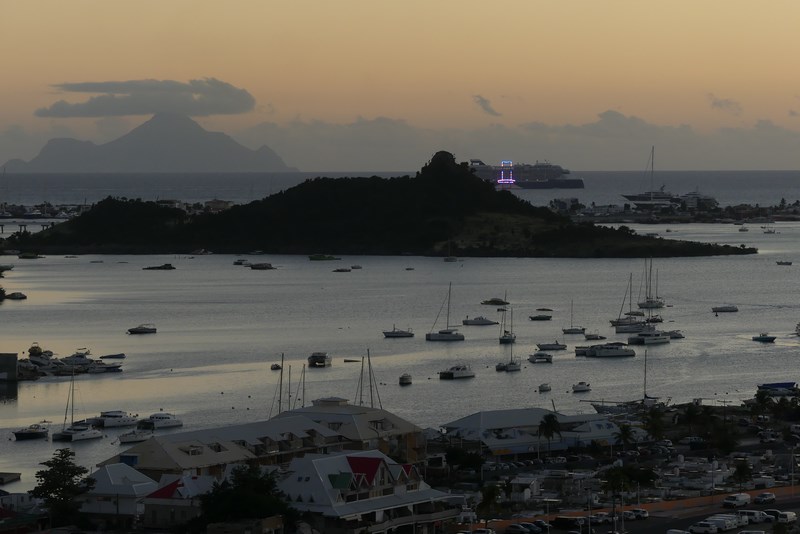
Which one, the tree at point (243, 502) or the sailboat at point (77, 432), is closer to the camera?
the tree at point (243, 502)

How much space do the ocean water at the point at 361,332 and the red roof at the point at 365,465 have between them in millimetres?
8536

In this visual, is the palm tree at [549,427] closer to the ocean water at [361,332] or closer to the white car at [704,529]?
the ocean water at [361,332]

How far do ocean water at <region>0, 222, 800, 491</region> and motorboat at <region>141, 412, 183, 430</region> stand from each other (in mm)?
387

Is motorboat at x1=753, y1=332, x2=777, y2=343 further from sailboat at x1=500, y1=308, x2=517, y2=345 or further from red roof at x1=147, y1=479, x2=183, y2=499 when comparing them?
red roof at x1=147, y1=479, x2=183, y2=499

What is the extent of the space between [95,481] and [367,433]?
656cm

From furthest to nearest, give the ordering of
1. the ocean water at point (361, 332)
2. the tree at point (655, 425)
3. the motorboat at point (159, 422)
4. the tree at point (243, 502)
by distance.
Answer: the ocean water at point (361, 332), the motorboat at point (159, 422), the tree at point (655, 425), the tree at point (243, 502)

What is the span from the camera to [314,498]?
2584 cm

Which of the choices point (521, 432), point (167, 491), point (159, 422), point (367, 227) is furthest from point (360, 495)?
point (367, 227)

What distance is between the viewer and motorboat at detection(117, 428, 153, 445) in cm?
3847

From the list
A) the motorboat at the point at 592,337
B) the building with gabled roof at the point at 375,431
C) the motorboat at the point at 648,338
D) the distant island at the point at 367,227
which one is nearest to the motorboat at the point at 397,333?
the motorboat at the point at 592,337

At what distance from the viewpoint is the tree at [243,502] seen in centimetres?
2484

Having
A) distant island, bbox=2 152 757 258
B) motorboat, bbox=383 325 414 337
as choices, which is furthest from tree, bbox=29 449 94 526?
distant island, bbox=2 152 757 258

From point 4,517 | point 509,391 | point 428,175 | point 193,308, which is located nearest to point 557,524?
point 4,517

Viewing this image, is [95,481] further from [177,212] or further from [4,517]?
[177,212]
